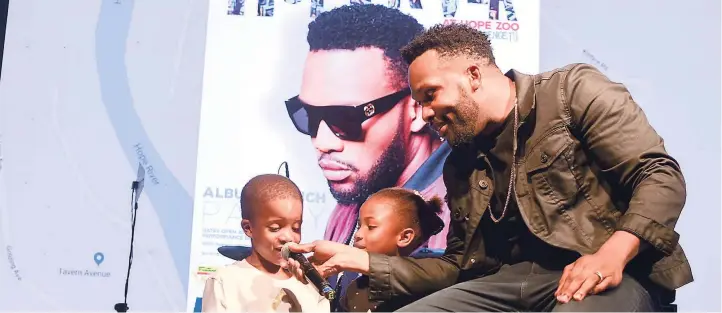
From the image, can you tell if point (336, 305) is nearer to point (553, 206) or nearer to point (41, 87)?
point (553, 206)

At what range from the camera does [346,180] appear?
2.47 m

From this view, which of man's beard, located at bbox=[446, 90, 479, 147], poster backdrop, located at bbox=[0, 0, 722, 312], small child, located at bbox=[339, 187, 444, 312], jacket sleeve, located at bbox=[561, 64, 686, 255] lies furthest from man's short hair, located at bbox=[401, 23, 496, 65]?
poster backdrop, located at bbox=[0, 0, 722, 312]

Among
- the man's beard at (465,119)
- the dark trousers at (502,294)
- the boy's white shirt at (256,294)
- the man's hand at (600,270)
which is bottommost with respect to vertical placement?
the boy's white shirt at (256,294)

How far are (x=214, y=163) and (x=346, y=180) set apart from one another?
→ 0.47 metres

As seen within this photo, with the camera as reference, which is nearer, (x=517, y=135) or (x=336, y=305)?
(x=517, y=135)

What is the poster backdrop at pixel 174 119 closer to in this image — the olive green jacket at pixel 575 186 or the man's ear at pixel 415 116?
the man's ear at pixel 415 116

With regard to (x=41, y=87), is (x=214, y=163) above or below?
below

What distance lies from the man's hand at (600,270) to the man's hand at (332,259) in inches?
19.9

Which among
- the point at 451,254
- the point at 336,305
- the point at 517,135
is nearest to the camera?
the point at 517,135

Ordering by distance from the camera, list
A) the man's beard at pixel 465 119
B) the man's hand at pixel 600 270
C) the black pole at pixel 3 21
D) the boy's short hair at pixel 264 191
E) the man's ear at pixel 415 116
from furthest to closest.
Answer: the black pole at pixel 3 21 < the man's ear at pixel 415 116 < the boy's short hair at pixel 264 191 < the man's beard at pixel 465 119 < the man's hand at pixel 600 270

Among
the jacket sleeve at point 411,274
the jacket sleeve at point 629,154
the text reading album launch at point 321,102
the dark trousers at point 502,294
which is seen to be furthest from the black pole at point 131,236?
the jacket sleeve at point 629,154

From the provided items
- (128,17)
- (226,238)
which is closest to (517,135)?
(226,238)

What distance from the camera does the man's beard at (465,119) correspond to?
1692 millimetres

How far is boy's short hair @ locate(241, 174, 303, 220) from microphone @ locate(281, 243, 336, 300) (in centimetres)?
62
